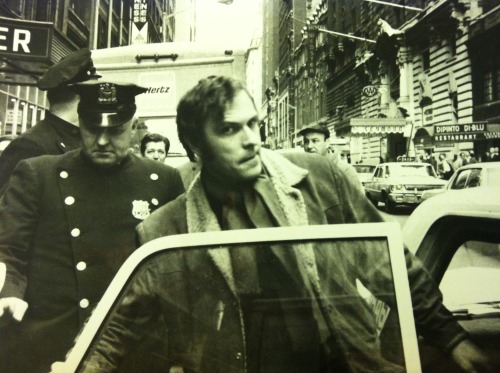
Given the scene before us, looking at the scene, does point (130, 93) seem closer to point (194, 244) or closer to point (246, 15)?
point (246, 15)

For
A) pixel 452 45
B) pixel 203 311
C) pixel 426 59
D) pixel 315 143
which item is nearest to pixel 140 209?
pixel 203 311

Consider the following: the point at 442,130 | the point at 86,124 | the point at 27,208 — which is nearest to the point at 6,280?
the point at 27,208

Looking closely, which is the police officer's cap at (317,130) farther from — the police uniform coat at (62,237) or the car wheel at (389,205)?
the police uniform coat at (62,237)

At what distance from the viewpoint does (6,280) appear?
2041mm

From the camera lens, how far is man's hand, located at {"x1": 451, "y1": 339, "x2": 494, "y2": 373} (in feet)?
5.41

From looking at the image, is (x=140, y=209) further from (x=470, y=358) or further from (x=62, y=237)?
(x=470, y=358)

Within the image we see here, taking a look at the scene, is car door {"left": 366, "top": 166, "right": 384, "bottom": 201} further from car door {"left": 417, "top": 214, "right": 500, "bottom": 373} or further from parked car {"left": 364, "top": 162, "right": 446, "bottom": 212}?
car door {"left": 417, "top": 214, "right": 500, "bottom": 373}

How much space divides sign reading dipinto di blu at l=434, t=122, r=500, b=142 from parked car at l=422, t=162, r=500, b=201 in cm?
14

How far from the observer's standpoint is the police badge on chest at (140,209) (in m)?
2.06

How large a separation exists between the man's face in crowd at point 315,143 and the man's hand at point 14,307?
61.9 inches

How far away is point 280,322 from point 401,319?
17.3 inches

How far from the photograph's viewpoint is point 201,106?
2014 millimetres

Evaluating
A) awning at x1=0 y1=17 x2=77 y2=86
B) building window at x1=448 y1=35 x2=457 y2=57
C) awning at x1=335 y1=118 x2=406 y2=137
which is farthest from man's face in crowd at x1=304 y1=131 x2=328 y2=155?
awning at x1=0 y1=17 x2=77 y2=86

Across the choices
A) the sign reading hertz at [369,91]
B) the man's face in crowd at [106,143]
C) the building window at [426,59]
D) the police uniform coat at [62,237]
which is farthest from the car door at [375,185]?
the man's face in crowd at [106,143]
